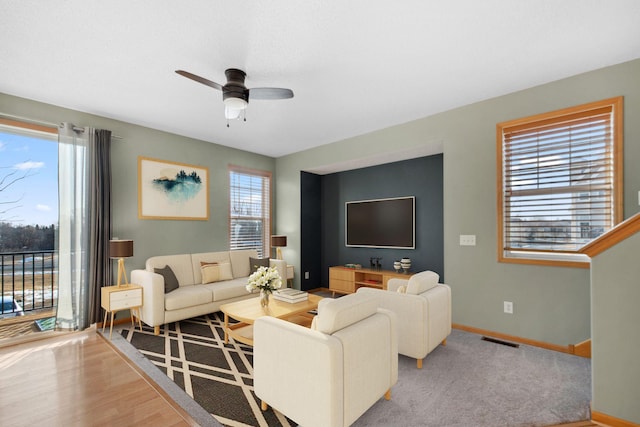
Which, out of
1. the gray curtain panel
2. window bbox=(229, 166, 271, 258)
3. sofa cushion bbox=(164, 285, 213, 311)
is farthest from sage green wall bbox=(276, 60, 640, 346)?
the gray curtain panel

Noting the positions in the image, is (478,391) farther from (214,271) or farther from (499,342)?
(214,271)

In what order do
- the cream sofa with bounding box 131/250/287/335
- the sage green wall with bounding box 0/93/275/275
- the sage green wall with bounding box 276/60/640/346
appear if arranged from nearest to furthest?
1. the sage green wall with bounding box 276/60/640/346
2. the cream sofa with bounding box 131/250/287/335
3. the sage green wall with bounding box 0/93/275/275

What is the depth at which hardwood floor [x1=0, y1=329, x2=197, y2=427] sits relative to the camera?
6.29 feet

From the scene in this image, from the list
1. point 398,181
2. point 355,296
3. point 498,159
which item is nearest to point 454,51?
point 498,159

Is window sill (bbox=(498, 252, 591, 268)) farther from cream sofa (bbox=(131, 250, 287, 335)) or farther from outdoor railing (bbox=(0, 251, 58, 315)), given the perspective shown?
outdoor railing (bbox=(0, 251, 58, 315))

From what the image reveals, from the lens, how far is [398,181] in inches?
193

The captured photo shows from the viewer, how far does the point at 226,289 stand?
13.0ft

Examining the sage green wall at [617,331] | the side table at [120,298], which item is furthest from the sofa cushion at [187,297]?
the sage green wall at [617,331]

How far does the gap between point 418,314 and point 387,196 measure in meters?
2.79

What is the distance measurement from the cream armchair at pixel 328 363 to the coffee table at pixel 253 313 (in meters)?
0.87

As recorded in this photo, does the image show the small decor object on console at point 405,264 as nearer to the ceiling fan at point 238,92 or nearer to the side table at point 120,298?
the ceiling fan at point 238,92

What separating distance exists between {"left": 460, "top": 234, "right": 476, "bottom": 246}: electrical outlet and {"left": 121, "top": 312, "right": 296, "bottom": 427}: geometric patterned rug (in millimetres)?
2761

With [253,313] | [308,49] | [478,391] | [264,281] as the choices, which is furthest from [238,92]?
[478,391]

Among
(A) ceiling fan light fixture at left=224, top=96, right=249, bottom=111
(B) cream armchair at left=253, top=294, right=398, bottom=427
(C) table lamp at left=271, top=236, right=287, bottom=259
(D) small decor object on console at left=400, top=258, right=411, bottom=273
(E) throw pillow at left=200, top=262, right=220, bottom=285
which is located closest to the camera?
(B) cream armchair at left=253, top=294, right=398, bottom=427
